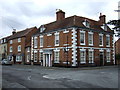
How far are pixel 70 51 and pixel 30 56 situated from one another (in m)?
14.5

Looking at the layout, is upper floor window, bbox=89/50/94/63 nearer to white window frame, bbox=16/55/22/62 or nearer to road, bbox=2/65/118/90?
road, bbox=2/65/118/90

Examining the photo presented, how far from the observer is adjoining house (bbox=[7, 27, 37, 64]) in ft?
137

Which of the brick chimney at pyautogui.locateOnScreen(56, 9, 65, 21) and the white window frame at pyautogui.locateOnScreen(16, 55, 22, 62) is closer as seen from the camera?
the brick chimney at pyautogui.locateOnScreen(56, 9, 65, 21)

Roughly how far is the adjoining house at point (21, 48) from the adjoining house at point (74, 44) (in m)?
5.66

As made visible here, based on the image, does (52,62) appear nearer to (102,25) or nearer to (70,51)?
(70,51)

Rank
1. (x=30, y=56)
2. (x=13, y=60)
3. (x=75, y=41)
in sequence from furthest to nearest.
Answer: (x=13, y=60) → (x=30, y=56) → (x=75, y=41)

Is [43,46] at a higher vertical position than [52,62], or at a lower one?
higher

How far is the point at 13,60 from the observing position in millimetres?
47438

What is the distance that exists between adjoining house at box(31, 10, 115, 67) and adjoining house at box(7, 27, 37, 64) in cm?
566

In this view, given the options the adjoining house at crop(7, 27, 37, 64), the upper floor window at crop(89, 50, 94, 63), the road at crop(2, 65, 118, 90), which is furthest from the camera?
the adjoining house at crop(7, 27, 37, 64)

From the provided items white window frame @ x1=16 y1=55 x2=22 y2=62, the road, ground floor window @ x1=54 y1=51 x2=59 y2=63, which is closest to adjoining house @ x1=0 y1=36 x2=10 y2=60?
white window frame @ x1=16 y1=55 x2=22 y2=62

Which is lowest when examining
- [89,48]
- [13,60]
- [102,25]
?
[13,60]

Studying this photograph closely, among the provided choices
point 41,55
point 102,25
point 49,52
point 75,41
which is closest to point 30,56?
point 41,55

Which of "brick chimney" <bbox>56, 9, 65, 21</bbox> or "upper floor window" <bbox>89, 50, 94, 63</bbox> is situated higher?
"brick chimney" <bbox>56, 9, 65, 21</bbox>
